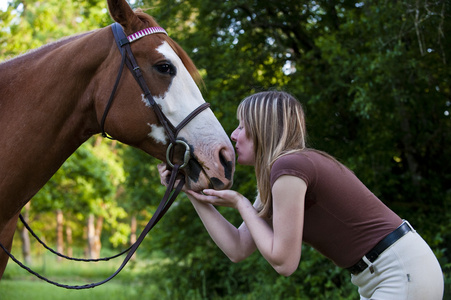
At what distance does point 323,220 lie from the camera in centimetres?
207

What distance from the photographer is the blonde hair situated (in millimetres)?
2186

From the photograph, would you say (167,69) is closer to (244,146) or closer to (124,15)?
(124,15)

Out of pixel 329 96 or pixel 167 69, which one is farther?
pixel 329 96

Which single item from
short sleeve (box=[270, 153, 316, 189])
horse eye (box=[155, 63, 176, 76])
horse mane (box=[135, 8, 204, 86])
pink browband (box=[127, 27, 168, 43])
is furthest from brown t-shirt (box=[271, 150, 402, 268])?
pink browband (box=[127, 27, 168, 43])

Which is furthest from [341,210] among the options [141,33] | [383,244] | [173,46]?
[141,33]

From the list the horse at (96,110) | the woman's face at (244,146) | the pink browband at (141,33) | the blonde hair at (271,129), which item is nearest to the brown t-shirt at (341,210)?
the blonde hair at (271,129)

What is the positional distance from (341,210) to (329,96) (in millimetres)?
4568

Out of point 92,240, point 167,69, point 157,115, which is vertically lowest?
point 92,240

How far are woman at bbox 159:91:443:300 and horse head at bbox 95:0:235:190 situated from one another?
252mm

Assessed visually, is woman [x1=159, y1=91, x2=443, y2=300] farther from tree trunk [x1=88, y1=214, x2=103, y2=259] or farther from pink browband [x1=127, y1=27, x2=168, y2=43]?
tree trunk [x1=88, y1=214, x2=103, y2=259]

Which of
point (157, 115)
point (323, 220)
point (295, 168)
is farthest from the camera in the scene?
point (157, 115)

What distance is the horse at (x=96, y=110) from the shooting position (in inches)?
94.9

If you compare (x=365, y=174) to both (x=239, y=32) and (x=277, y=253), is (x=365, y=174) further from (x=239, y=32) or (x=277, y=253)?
(x=277, y=253)

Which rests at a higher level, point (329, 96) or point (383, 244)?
point (383, 244)
